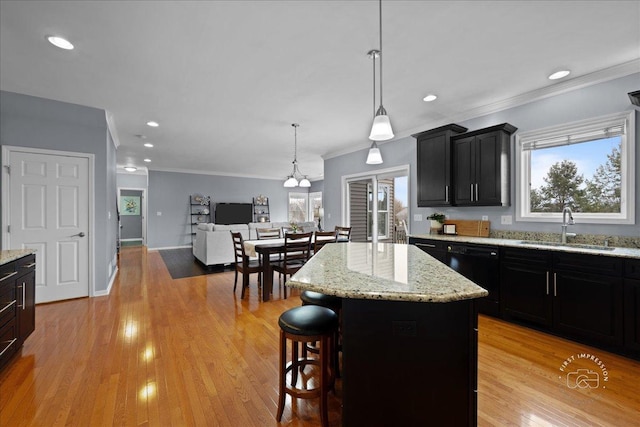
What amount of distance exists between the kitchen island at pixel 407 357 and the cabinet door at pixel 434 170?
3.05 meters

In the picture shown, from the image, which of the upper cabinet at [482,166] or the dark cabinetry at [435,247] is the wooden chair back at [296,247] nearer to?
the dark cabinetry at [435,247]

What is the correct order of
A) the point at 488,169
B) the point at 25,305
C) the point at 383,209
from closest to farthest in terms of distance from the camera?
the point at 25,305
the point at 488,169
the point at 383,209

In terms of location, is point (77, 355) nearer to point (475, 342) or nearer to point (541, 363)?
point (475, 342)

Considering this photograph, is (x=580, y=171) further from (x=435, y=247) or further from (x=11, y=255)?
(x=11, y=255)

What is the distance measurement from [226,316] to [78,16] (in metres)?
3.10

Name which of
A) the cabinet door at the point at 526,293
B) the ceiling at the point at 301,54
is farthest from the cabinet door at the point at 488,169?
the cabinet door at the point at 526,293

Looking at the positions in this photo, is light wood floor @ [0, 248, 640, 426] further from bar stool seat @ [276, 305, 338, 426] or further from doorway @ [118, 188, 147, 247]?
doorway @ [118, 188, 147, 247]

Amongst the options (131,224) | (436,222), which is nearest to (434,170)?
(436,222)

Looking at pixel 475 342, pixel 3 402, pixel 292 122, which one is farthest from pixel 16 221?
pixel 475 342

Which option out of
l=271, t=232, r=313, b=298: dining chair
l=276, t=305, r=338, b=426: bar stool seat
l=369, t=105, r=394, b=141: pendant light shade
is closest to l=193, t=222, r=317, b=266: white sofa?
l=271, t=232, r=313, b=298: dining chair

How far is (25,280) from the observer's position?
2.52 meters

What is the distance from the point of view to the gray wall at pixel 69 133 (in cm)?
358

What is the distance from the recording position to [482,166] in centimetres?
365

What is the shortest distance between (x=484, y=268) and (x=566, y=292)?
75cm
